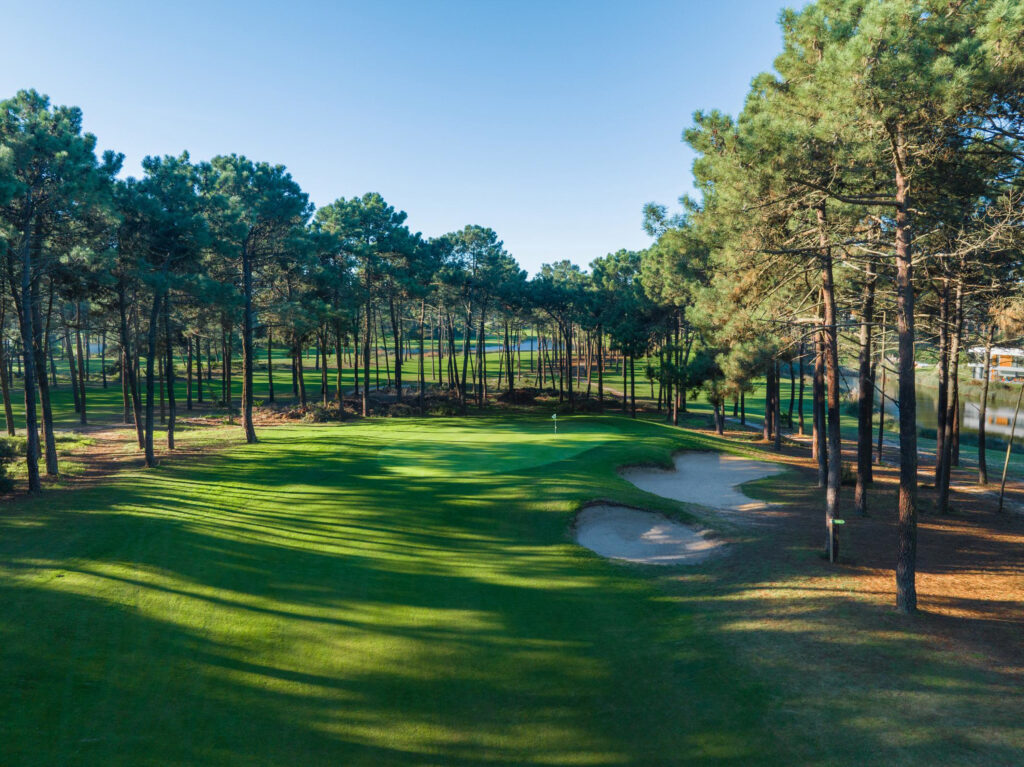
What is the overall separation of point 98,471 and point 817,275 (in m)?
28.6

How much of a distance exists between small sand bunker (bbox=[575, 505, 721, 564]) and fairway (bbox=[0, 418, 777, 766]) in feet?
A: 2.80

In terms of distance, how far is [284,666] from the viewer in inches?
358

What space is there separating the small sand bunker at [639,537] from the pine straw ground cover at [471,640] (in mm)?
737

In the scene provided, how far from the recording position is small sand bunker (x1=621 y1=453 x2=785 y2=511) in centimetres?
2088

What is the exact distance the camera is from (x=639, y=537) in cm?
1652

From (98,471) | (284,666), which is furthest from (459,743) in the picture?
(98,471)

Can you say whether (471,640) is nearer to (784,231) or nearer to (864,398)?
(784,231)

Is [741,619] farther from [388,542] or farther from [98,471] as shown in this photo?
[98,471]

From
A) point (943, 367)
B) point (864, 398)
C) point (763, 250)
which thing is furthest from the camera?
point (864, 398)

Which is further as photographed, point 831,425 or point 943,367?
point 943,367

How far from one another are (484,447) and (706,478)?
34.5 feet

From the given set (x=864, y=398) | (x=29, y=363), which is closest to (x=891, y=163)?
(x=864, y=398)

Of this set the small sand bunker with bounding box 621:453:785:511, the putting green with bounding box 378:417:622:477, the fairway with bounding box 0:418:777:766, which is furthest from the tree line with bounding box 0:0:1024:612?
the putting green with bounding box 378:417:622:477

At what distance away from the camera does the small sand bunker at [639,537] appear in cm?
1526
